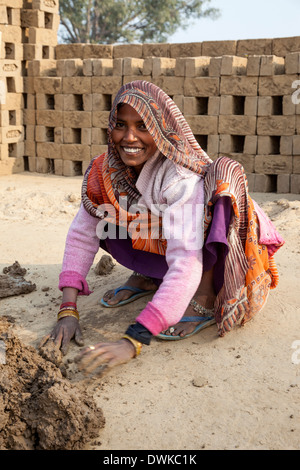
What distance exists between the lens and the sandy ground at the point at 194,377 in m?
2.11

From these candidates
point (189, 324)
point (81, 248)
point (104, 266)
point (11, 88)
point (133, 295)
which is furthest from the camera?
point (11, 88)

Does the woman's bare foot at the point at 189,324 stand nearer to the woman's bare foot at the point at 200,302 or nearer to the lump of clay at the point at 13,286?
the woman's bare foot at the point at 200,302

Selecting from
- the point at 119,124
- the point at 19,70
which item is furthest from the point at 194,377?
the point at 19,70

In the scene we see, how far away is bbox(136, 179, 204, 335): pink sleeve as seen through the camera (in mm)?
2361

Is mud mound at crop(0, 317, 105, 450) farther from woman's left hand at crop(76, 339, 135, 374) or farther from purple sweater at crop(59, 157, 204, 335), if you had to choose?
purple sweater at crop(59, 157, 204, 335)

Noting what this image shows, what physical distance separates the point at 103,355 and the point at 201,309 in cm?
80

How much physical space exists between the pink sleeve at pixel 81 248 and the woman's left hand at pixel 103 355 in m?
0.70

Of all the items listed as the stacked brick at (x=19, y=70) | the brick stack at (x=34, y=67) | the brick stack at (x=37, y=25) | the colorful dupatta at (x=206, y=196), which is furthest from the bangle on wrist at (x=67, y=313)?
the brick stack at (x=37, y=25)

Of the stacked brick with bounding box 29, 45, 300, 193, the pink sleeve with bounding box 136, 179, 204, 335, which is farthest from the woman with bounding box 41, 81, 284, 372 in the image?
the stacked brick with bounding box 29, 45, 300, 193

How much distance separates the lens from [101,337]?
2896 mm

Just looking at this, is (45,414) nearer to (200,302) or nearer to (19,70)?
(200,302)

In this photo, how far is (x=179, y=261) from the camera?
2484 mm

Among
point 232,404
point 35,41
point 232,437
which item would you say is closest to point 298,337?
point 232,404
